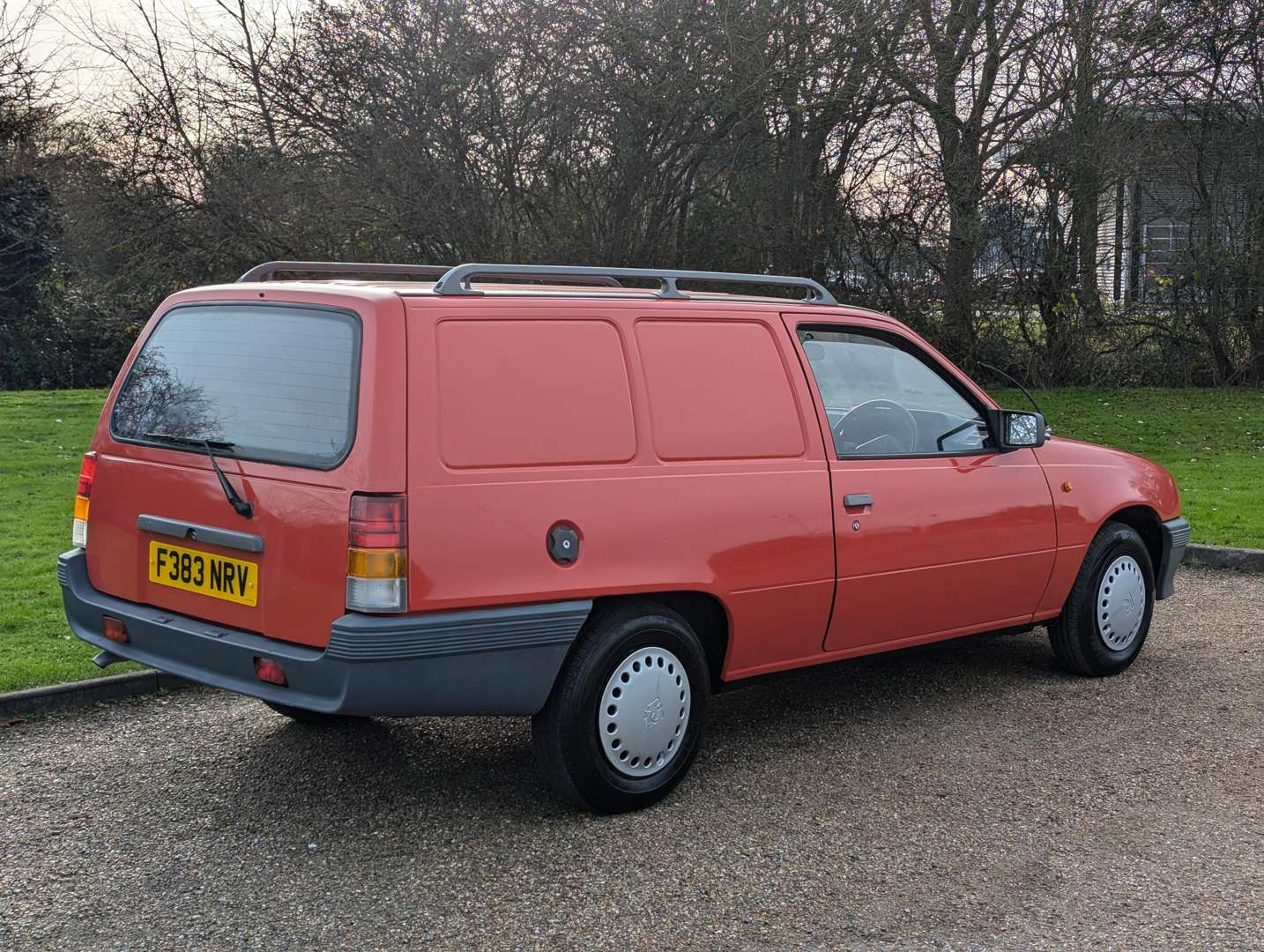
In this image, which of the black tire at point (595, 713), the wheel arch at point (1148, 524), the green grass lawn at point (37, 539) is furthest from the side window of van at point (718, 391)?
the green grass lawn at point (37, 539)

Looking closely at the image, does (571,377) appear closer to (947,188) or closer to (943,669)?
(943,669)

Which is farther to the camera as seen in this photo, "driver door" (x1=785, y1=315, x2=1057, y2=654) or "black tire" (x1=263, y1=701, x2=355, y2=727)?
"black tire" (x1=263, y1=701, x2=355, y2=727)

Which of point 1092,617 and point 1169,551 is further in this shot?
point 1169,551

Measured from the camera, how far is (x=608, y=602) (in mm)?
4621

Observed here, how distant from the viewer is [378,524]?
4.08 metres

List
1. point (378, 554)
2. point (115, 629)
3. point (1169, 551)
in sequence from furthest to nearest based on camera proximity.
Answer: point (1169, 551) < point (115, 629) < point (378, 554)

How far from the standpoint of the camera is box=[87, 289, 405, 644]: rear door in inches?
164

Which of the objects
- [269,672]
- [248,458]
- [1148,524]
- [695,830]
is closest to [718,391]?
[695,830]

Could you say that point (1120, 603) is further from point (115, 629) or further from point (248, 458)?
point (115, 629)

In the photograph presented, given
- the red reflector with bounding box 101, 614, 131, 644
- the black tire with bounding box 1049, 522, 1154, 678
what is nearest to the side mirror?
the black tire with bounding box 1049, 522, 1154, 678

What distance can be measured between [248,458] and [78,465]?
9.73 m

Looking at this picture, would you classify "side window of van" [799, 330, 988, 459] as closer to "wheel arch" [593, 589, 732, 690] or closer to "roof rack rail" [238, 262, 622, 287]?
"wheel arch" [593, 589, 732, 690]

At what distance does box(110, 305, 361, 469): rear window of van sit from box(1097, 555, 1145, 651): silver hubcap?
3.84 m

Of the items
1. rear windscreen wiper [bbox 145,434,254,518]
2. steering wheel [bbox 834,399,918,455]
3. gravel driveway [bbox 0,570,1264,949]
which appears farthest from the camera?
steering wheel [bbox 834,399,918,455]
